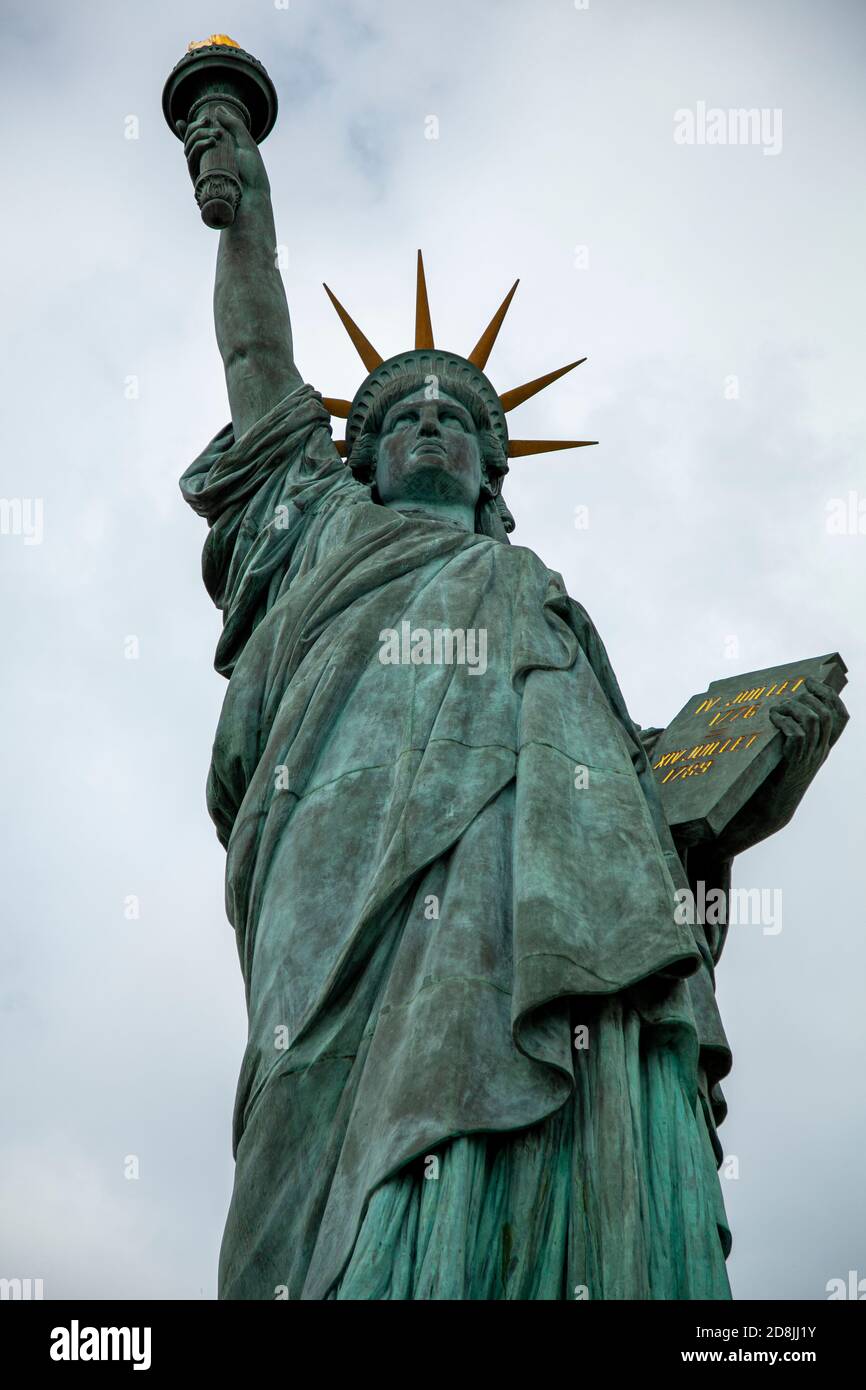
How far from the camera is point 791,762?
1205 centimetres

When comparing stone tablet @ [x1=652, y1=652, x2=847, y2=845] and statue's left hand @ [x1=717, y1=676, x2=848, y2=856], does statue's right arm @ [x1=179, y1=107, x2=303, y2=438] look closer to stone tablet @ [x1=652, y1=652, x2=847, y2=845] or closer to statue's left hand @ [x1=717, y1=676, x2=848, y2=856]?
stone tablet @ [x1=652, y1=652, x2=847, y2=845]

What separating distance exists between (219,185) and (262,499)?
172 centimetres

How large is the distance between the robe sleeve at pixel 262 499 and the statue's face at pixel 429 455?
6.7 inches

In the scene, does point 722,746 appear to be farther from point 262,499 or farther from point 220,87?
point 220,87

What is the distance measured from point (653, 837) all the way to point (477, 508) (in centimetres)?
317

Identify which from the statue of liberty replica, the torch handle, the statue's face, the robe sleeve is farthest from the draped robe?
the torch handle

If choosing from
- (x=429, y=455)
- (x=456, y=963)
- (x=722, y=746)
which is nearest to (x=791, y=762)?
(x=722, y=746)

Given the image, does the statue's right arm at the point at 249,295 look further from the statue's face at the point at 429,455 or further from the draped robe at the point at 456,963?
the draped robe at the point at 456,963

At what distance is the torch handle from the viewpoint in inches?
534

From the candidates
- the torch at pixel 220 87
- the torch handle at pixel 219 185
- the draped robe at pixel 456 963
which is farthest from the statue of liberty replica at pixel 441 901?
the torch at pixel 220 87

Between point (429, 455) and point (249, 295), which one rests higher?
point (249, 295)

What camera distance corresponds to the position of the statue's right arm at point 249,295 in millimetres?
13570

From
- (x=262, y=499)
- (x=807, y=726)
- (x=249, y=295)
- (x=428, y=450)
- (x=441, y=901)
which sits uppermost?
(x=249, y=295)
